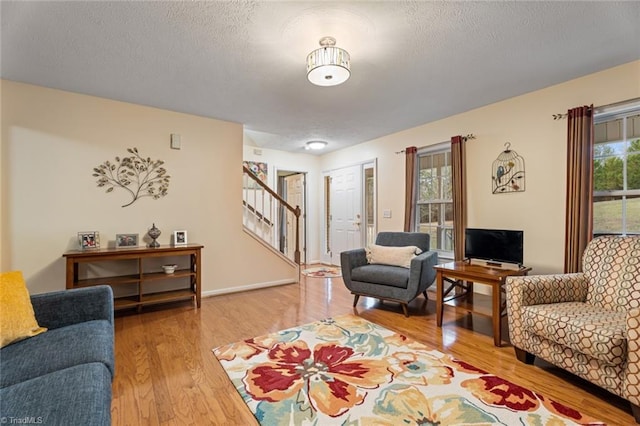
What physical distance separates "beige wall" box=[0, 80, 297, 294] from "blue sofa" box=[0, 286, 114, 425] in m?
1.75

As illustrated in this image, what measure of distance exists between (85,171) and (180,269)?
1515 mm

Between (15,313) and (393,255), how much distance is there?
310cm

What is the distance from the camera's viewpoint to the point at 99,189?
3297 millimetres

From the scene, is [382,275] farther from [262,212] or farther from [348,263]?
[262,212]

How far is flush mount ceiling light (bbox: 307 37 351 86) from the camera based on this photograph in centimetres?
214

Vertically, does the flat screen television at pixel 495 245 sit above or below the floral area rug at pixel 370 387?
above

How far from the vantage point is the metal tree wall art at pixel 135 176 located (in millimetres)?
3338

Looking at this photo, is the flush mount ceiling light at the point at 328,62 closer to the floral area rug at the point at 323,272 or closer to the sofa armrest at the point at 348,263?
the sofa armrest at the point at 348,263

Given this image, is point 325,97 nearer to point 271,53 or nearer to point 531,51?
point 271,53

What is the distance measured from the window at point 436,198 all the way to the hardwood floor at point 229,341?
0.91 metres

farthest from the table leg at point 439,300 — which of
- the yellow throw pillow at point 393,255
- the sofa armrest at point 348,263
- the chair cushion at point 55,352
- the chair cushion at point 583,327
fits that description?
the chair cushion at point 55,352

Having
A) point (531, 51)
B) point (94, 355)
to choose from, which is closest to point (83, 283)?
point (94, 355)

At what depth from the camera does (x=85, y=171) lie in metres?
3.23

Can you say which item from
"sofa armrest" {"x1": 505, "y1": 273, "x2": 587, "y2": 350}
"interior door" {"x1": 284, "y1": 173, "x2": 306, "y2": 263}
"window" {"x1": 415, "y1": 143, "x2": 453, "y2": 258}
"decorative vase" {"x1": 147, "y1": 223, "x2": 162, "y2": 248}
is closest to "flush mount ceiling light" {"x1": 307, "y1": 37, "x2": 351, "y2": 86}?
"sofa armrest" {"x1": 505, "y1": 273, "x2": 587, "y2": 350}
